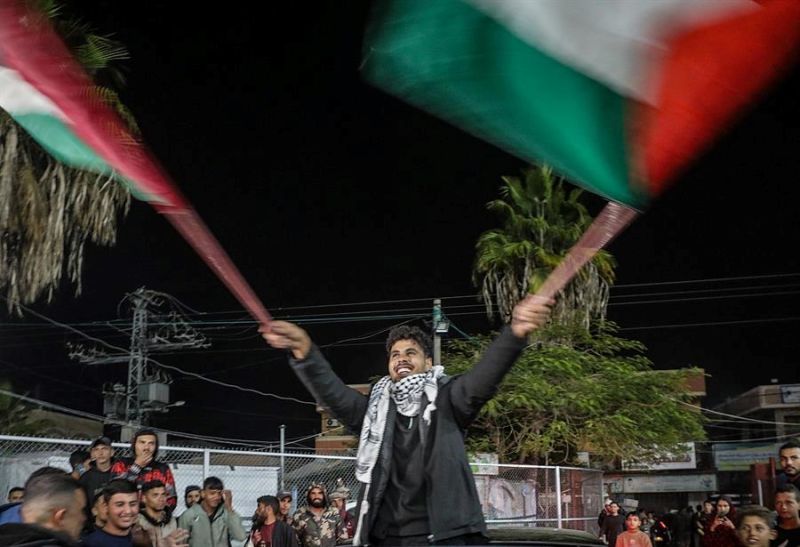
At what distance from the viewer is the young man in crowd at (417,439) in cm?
365

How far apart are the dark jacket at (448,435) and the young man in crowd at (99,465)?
4.20m

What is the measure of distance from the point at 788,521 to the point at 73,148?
540cm

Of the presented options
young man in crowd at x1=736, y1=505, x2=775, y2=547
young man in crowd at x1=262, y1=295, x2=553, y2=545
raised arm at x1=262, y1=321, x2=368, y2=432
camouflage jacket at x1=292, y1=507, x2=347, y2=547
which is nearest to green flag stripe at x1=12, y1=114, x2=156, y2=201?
raised arm at x1=262, y1=321, x2=368, y2=432

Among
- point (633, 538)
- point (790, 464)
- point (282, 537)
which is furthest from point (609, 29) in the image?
point (633, 538)

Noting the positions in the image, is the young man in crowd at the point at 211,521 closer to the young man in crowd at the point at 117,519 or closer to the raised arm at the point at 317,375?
the young man in crowd at the point at 117,519

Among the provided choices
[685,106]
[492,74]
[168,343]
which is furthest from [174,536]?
[168,343]

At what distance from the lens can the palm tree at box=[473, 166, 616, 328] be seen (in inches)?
983

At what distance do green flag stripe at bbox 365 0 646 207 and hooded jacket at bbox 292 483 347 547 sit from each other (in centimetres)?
758

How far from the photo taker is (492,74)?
Answer: 2.87 meters

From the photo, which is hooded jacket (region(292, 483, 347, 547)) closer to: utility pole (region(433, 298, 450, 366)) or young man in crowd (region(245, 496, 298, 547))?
young man in crowd (region(245, 496, 298, 547))

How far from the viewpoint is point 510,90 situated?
2854mm

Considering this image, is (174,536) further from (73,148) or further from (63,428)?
(63,428)

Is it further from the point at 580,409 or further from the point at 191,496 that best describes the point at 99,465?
the point at 580,409

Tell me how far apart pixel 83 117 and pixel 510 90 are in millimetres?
1696
